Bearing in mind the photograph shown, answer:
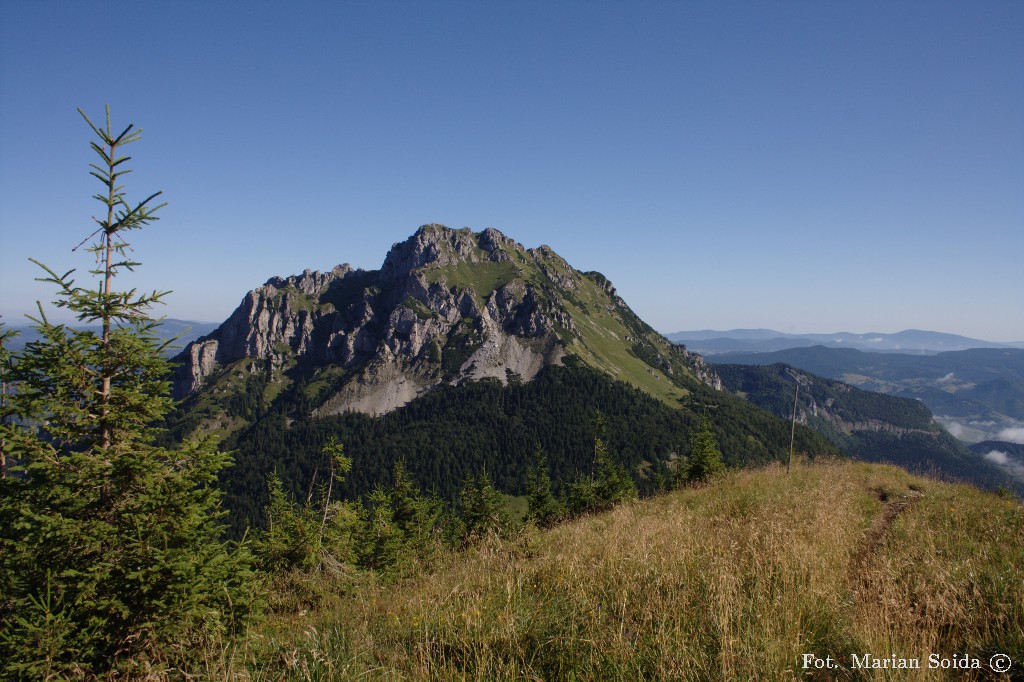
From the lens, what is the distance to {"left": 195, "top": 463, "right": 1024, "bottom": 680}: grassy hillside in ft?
12.2

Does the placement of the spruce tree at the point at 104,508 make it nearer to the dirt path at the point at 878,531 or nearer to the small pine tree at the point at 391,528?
the dirt path at the point at 878,531

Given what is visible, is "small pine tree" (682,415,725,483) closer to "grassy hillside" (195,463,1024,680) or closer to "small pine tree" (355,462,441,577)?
"small pine tree" (355,462,441,577)

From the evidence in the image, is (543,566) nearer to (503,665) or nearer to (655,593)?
(655,593)

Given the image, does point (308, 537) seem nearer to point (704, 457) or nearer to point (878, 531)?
point (878, 531)

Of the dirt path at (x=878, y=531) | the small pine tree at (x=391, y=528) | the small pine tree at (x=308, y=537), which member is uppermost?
the dirt path at (x=878, y=531)

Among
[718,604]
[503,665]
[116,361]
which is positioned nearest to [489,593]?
[503,665]

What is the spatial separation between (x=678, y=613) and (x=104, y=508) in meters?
9.07

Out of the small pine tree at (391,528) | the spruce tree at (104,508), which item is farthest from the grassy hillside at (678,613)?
the small pine tree at (391,528)

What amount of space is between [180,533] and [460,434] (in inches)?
7716

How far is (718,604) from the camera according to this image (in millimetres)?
4234

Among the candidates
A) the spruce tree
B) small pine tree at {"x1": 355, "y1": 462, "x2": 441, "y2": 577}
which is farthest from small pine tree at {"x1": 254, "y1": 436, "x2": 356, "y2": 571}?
the spruce tree

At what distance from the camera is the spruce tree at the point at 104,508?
20.6ft

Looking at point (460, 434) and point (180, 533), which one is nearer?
point (180, 533)

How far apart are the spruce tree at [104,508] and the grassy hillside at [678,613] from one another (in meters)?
1.65
